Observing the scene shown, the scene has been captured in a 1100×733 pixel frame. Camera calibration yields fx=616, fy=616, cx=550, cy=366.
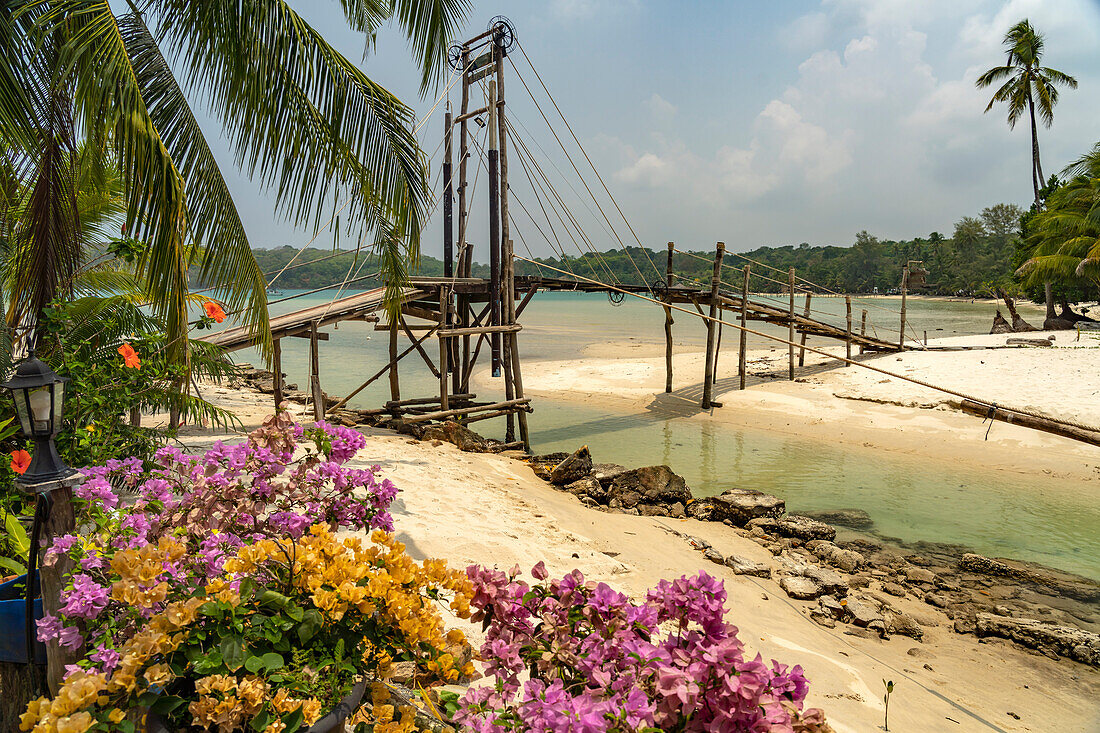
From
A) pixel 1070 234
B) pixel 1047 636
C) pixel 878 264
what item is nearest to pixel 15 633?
pixel 1047 636

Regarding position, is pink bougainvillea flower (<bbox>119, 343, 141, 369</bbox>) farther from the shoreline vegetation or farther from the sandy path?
the sandy path

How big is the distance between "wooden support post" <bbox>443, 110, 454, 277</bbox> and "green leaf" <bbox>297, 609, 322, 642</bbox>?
10585mm

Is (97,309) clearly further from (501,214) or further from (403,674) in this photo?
(501,214)

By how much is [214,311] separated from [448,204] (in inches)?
281

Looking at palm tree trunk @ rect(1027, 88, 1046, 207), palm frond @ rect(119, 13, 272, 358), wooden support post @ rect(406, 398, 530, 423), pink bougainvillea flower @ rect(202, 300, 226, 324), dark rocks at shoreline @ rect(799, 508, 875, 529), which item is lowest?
dark rocks at shoreline @ rect(799, 508, 875, 529)

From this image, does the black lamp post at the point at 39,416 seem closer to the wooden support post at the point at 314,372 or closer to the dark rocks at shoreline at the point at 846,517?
the wooden support post at the point at 314,372

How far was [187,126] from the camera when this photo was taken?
484cm

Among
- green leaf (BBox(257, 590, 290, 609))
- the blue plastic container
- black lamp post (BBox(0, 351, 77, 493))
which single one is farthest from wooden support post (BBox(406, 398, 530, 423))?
green leaf (BBox(257, 590, 290, 609))

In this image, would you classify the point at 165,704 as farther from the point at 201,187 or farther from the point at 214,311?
the point at 214,311

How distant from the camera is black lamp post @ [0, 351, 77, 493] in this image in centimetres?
188

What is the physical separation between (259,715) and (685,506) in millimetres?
6616

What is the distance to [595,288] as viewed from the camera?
12.4m

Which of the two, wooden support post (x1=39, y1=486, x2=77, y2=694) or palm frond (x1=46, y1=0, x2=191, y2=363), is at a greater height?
palm frond (x1=46, y1=0, x2=191, y2=363)

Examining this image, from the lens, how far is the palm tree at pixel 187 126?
12.2ft
